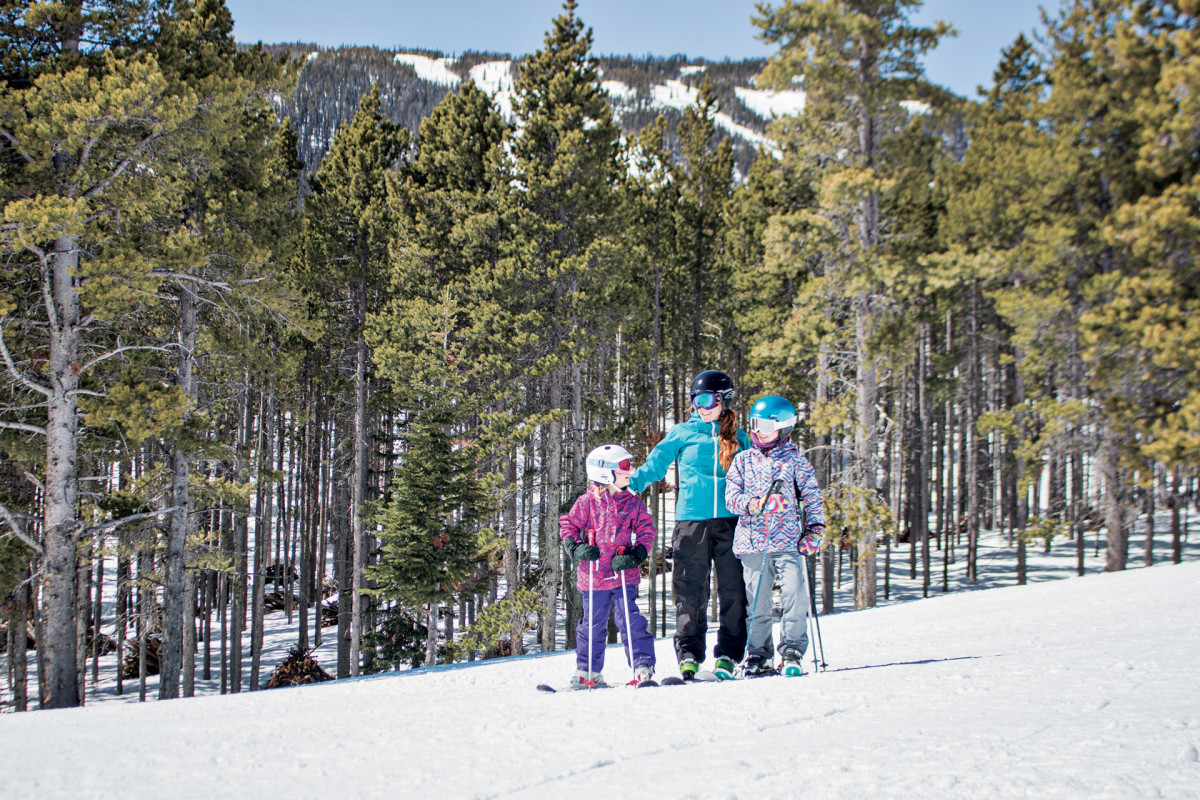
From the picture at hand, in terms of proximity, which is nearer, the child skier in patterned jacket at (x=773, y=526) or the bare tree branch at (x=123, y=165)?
the child skier in patterned jacket at (x=773, y=526)

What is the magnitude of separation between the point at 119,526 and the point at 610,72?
209483 millimetres

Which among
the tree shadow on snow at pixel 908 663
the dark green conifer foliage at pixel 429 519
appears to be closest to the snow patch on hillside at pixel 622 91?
the dark green conifer foliage at pixel 429 519

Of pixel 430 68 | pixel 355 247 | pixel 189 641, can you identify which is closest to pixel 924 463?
pixel 355 247

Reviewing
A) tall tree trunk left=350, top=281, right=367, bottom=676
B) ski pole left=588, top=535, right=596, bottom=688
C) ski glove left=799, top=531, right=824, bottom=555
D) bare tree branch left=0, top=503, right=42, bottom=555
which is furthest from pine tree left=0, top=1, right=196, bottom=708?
ski glove left=799, top=531, right=824, bottom=555

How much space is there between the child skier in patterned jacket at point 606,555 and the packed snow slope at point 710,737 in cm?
56

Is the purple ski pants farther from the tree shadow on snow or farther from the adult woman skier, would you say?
the tree shadow on snow

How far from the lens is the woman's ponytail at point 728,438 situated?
16.9 ft

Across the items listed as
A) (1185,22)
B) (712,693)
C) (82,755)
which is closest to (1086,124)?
(1185,22)

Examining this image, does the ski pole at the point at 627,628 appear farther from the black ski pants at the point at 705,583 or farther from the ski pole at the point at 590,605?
the black ski pants at the point at 705,583

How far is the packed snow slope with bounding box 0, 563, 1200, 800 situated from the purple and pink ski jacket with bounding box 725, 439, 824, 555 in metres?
0.94

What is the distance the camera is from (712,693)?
397 centimetres

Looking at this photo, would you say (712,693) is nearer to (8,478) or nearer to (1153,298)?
(1153,298)

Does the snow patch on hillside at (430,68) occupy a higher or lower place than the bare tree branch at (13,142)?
higher

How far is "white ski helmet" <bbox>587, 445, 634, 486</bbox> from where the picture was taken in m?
5.11
